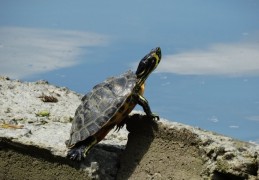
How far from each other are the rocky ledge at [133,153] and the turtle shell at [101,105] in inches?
20.7

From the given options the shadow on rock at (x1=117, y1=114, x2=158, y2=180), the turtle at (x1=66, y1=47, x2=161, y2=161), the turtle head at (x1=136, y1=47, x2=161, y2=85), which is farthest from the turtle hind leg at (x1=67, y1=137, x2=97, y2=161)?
the turtle head at (x1=136, y1=47, x2=161, y2=85)

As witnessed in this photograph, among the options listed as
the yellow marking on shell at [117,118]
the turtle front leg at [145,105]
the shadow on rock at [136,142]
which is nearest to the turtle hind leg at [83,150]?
the yellow marking on shell at [117,118]

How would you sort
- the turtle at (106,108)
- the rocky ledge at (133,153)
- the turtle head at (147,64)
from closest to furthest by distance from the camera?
1. the rocky ledge at (133,153)
2. the turtle at (106,108)
3. the turtle head at (147,64)

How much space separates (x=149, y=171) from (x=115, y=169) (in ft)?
2.20

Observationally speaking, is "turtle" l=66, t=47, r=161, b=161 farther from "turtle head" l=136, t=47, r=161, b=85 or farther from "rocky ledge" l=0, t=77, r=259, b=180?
"rocky ledge" l=0, t=77, r=259, b=180

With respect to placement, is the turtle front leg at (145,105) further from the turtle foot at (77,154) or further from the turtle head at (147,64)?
the turtle foot at (77,154)

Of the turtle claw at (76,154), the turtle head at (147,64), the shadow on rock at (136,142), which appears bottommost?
the turtle claw at (76,154)

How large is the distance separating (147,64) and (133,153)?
4.76 feet

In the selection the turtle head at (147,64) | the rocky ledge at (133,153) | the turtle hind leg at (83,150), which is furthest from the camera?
the turtle head at (147,64)

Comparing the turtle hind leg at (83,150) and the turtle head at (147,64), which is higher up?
the turtle head at (147,64)

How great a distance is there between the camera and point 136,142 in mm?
8664

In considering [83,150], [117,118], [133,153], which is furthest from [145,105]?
[83,150]

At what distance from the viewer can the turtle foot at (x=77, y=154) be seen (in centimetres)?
840

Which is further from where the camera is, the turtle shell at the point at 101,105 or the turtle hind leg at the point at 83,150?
the turtle hind leg at the point at 83,150
